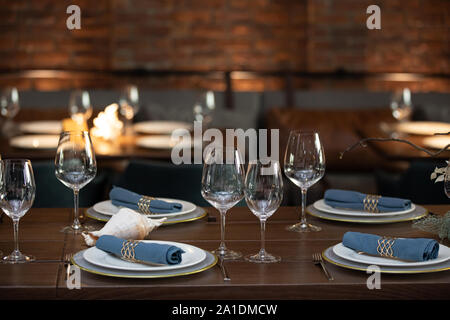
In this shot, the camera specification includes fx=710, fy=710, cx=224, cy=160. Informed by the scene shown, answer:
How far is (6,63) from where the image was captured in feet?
17.3

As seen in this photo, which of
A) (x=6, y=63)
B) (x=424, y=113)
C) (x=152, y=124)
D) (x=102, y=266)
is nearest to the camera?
(x=102, y=266)

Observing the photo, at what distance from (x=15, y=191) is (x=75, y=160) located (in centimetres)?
25

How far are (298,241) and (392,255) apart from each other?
262 millimetres

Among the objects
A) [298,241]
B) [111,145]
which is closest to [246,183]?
[298,241]

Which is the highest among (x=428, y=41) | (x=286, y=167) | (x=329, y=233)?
(x=428, y=41)

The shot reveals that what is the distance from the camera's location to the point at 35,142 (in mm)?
3090

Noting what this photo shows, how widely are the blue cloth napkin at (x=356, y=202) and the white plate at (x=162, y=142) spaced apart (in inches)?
50.8

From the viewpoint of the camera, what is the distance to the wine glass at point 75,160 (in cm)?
160

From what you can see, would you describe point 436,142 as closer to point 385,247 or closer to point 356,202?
point 356,202

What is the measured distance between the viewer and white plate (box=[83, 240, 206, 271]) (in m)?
1.26

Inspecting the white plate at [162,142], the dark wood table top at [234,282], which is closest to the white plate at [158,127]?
the white plate at [162,142]

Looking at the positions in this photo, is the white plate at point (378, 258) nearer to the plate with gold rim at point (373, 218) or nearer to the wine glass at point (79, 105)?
the plate with gold rim at point (373, 218)

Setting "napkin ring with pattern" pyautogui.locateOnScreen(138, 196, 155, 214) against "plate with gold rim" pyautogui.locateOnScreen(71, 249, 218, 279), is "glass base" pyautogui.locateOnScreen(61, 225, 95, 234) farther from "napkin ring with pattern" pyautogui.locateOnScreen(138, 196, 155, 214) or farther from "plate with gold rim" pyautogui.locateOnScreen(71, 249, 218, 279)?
"plate with gold rim" pyautogui.locateOnScreen(71, 249, 218, 279)

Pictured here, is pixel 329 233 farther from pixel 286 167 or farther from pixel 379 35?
pixel 379 35
